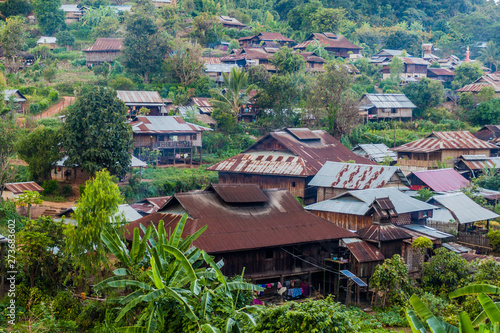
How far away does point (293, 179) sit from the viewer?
3869 centimetres

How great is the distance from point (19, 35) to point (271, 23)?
41.8 m

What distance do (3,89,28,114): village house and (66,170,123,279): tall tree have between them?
27.7 meters

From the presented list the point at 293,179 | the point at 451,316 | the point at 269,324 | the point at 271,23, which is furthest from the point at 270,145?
the point at 271,23

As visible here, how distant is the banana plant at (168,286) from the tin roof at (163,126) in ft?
84.8

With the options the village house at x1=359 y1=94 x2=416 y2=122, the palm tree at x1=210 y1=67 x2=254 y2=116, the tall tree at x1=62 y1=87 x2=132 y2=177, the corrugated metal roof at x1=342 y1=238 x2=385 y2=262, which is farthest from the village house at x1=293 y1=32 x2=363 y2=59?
the corrugated metal roof at x1=342 y1=238 x2=385 y2=262

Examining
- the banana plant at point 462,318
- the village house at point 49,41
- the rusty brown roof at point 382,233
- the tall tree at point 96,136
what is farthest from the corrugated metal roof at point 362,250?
the village house at point 49,41

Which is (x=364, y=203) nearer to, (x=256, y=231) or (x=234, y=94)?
(x=256, y=231)

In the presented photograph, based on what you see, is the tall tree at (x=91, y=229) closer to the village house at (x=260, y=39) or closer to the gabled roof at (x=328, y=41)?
the village house at (x=260, y=39)

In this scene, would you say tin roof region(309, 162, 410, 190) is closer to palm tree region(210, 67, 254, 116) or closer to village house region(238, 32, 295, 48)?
palm tree region(210, 67, 254, 116)

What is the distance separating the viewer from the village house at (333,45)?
76500mm

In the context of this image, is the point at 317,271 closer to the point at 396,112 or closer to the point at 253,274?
the point at 253,274

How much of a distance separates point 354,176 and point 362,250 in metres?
10.8

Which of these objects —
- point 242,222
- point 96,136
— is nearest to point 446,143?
point 96,136

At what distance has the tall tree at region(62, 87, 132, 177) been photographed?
35656mm
